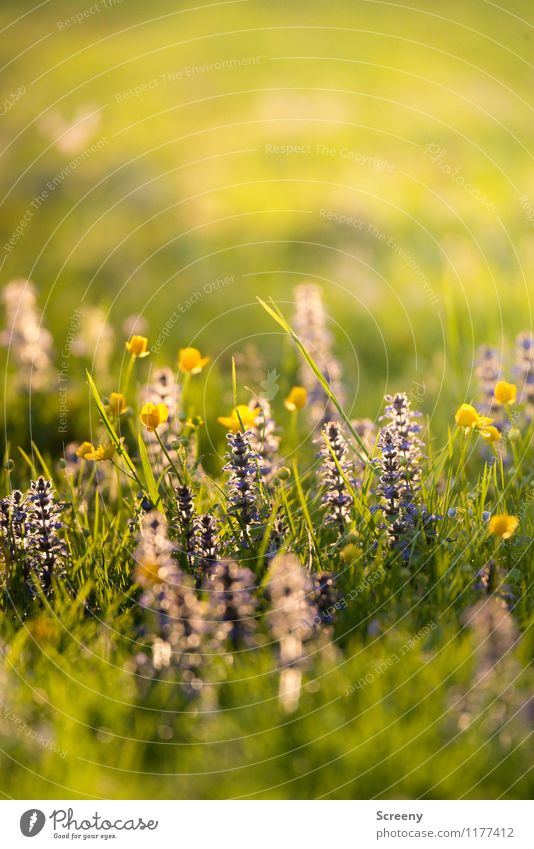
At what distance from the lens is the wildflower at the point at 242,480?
2.66 meters

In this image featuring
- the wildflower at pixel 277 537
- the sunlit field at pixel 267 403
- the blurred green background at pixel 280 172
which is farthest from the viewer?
the blurred green background at pixel 280 172

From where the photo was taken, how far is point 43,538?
265 centimetres

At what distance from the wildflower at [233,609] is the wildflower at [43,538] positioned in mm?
554

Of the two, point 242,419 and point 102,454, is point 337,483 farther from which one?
point 102,454

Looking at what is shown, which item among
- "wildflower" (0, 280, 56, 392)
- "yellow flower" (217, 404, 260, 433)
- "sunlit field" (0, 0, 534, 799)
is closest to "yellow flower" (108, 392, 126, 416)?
"sunlit field" (0, 0, 534, 799)

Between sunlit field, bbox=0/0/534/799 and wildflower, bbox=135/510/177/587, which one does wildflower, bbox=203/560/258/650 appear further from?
wildflower, bbox=135/510/177/587

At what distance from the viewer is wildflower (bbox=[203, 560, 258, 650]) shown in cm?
235

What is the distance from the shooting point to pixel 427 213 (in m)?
6.04

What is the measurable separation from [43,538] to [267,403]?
0.93 m

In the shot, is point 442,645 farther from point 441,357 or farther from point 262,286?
point 262,286

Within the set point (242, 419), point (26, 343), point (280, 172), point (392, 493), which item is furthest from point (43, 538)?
point (280, 172)

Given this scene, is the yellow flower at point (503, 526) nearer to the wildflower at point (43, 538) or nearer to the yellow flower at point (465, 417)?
the yellow flower at point (465, 417)

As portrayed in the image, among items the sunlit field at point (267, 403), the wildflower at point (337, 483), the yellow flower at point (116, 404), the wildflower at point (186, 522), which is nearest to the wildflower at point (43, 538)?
the sunlit field at point (267, 403)

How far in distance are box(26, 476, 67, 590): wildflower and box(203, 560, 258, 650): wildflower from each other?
55 centimetres
